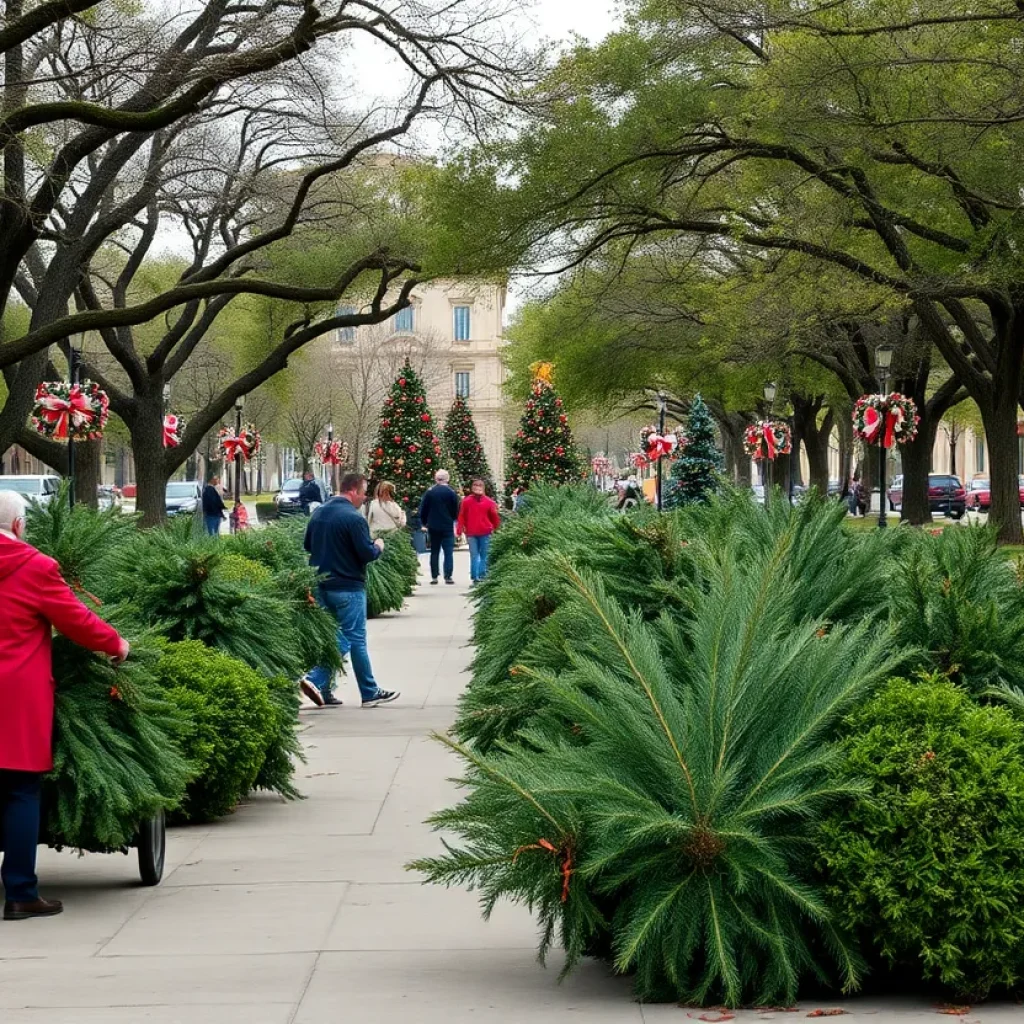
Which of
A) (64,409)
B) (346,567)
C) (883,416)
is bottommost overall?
(346,567)

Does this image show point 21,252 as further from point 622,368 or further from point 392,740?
point 622,368

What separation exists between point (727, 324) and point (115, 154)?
57.8ft

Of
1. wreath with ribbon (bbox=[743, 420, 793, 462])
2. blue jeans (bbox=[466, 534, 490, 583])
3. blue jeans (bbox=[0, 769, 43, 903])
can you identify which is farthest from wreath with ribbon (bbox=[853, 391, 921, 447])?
blue jeans (bbox=[0, 769, 43, 903])

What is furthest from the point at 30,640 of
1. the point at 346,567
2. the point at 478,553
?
the point at 478,553

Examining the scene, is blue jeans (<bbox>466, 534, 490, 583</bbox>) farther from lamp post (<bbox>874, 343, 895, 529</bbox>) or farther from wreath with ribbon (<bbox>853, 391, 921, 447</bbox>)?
wreath with ribbon (<bbox>853, 391, 921, 447</bbox>)

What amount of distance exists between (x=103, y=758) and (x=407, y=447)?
43.4 metres

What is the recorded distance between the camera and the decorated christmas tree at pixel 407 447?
50.6m

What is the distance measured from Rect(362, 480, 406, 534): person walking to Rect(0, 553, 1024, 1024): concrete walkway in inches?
605

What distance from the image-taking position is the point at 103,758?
7.59 meters

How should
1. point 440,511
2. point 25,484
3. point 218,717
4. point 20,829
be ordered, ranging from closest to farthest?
1. point 20,829
2. point 218,717
3. point 440,511
4. point 25,484

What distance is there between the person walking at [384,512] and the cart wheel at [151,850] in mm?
17853

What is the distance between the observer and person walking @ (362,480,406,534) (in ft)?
86.4

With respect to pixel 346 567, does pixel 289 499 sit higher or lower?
higher

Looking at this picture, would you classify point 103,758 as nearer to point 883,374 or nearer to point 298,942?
point 298,942
